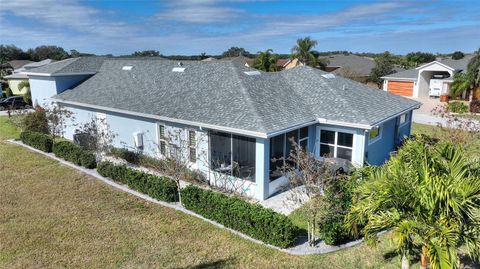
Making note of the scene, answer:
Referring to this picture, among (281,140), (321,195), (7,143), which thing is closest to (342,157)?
(281,140)

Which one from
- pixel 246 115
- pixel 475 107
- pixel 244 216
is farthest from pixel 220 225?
pixel 475 107

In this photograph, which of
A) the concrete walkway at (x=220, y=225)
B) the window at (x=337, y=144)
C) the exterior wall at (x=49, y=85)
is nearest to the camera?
the concrete walkway at (x=220, y=225)

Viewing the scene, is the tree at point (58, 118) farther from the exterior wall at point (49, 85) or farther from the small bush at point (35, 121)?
the exterior wall at point (49, 85)

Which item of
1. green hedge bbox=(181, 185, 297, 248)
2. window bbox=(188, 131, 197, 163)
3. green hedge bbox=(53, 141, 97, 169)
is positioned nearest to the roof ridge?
window bbox=(188, 131, 197, 163)

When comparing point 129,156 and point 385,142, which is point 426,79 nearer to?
point 385,142

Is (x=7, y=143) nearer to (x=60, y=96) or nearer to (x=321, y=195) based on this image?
(x=60, y=96)

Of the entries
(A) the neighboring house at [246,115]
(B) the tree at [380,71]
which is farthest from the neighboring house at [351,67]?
(A) the neighboring house at [246,115]

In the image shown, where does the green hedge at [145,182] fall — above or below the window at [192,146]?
below
